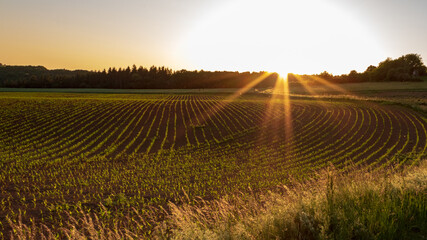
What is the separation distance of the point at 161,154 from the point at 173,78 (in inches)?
4537

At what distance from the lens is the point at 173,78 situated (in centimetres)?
13238

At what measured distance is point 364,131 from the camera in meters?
27.0

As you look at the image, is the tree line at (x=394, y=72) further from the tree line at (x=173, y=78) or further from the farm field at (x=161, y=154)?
the farm field at (x=161, y=154)

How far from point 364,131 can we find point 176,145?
18.6m

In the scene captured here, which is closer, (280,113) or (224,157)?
(224,157)

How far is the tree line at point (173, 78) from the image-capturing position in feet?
319

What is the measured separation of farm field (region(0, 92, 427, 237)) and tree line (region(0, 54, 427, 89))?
72.5 metres

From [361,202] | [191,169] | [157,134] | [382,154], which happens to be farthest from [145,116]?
[361,202]

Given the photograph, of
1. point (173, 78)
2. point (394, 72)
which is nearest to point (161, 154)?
point (394, 72)

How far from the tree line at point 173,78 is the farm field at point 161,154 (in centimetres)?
7254

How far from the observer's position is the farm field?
38.0ft

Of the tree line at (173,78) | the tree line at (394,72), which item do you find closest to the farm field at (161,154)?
the tree line at (394,72)

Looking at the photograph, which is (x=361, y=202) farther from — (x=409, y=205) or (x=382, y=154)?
(x=382, y=154)

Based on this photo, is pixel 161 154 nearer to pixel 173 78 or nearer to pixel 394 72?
pixel 394 72
